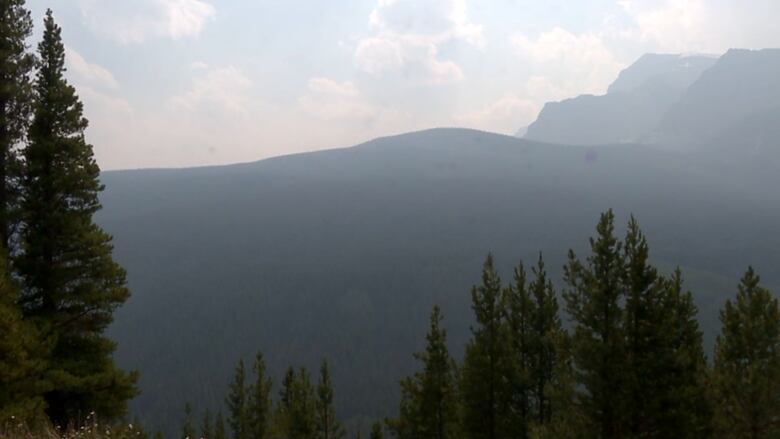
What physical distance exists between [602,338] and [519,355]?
9144mm

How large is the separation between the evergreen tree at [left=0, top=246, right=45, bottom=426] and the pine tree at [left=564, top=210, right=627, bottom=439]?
593 inches

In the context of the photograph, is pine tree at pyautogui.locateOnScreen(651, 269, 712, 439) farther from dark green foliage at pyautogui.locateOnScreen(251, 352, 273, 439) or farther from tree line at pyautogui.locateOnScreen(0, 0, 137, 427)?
dark green foliage at pyautogui.locateOnScreen(251, 352, 273, 439)

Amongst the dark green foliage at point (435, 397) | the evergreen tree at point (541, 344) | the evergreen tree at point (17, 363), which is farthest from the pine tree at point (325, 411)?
the evergreen tree at point (17, 363)

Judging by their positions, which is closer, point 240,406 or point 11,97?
point 11,97

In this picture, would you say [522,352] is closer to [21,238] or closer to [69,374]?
[69,374]

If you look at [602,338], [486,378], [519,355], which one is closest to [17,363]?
[602,338]

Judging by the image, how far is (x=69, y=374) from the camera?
15.0 m

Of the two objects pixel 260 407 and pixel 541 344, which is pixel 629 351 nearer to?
pixel 541 344

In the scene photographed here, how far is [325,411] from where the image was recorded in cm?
3756

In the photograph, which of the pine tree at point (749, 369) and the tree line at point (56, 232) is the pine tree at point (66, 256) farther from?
the pine tree at point (749, 369)

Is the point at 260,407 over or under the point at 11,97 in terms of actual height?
under

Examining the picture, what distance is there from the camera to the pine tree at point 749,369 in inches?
639

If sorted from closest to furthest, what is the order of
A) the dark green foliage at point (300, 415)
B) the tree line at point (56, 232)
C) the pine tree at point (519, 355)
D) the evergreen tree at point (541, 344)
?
the tree line at point (56, 232) → the pine tree at point (519, 355) → the evergreen tree at point (541, 344) → the dark green foliage at point (300, 415)

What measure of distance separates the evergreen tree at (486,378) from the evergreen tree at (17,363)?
17.8 m
